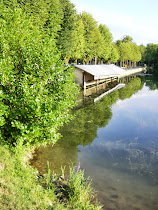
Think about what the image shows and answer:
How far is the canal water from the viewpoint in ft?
31.2

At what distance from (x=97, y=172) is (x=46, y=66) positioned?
6397 millimetres

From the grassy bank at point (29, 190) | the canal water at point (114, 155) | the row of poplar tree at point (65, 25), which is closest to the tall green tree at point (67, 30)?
the row of poplar tree at point (65, 25)

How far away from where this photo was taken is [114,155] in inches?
534

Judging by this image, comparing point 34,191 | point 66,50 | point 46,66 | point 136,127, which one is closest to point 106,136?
point 136,127

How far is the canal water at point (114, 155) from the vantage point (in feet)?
31.2

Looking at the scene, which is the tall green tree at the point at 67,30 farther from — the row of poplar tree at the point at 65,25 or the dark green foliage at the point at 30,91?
the dark green foliage at the point at 30,91

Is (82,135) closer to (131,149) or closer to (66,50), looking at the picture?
(131,149)

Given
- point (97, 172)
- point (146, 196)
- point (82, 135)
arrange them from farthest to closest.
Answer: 1. point (82, 135)
2. point (97, 172)
3. point (146, 196)

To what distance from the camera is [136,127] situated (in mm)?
19250

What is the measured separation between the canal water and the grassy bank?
4.84ft

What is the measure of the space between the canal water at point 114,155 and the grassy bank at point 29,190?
1.48m

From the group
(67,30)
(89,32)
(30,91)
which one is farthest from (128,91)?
(30,91)

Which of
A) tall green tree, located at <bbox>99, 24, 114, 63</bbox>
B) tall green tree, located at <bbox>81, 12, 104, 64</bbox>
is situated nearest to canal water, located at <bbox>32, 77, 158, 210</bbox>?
tall green tree, located at <bbox>81, 12, 104, 64</bbox>

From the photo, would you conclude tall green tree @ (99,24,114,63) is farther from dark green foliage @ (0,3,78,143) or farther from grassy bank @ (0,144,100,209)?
grassy bank @ (0,144,100,209)
